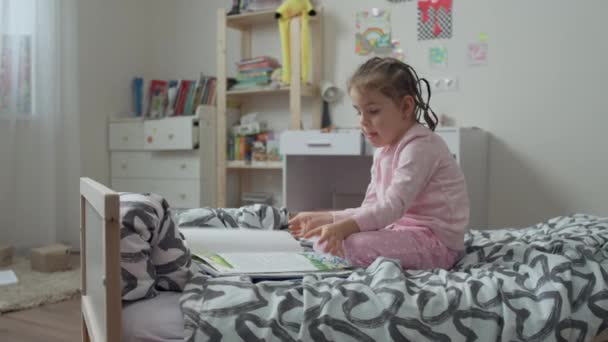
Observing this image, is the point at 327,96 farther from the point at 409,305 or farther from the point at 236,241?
the point at 409,305

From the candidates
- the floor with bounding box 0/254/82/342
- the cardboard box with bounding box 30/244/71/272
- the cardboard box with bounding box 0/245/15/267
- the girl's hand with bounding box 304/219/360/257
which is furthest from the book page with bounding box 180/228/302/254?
the cardboard box with bounding box 0/245/15/267

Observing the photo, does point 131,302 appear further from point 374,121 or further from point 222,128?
point 222,128

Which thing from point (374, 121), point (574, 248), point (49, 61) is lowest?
point (574, 248)

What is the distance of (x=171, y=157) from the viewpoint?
135 inches

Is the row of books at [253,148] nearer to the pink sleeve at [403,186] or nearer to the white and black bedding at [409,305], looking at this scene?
the pink sleeve at [403,186]

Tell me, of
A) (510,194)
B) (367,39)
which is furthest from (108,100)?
(510,194)

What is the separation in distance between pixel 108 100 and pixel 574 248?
3.03 m

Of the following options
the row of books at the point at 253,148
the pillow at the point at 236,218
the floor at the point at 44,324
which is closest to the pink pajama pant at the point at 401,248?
the pillow at the point at 236,218

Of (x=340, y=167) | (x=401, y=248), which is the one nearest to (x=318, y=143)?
(x=340, y=167)

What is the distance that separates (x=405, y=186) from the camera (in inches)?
51.6

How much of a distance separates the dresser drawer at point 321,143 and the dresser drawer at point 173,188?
2.31 feet

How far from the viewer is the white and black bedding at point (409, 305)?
0.98 meters

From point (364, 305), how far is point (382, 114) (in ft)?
1.75

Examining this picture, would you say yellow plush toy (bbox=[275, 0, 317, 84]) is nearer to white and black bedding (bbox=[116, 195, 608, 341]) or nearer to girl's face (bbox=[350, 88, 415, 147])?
Result: girl's face (bbox=[350, 88, 415, 147])
